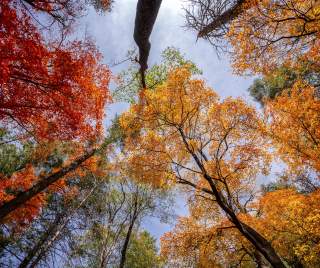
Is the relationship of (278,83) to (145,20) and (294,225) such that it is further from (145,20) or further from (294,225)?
(145,20)

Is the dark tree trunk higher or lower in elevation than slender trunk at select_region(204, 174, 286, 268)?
higher

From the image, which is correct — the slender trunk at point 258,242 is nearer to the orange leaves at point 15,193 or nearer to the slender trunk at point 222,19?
the slender trunk at point 222,19

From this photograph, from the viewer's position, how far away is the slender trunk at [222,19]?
23.4 ft

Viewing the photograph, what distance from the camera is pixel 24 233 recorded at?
15086 millimetres

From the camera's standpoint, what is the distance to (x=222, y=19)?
7.25 metres

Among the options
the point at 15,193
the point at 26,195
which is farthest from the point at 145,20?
the point at 15,193

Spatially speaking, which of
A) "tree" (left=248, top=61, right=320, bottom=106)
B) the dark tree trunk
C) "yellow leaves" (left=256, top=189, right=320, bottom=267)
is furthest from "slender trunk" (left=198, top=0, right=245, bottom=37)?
"tree" (left=248, top=61, right=320, bottom=106)

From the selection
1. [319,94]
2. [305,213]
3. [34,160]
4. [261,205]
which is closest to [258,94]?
[319,94]

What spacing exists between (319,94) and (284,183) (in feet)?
22.0

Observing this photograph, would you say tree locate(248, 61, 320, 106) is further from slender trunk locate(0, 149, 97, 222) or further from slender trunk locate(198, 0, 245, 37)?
slender trunk locate(0, 149, 97, 222)

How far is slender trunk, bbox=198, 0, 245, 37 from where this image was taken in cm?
712

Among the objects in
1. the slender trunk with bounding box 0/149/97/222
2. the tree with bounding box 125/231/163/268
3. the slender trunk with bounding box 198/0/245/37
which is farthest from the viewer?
the tree with bounding box 125/231/163/268

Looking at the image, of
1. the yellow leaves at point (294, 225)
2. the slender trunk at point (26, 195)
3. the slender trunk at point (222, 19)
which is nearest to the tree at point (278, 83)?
the yellow leaves at point (294, 225)

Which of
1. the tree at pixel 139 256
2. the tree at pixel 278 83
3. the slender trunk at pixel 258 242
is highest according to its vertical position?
the tree at pixel 278 83
